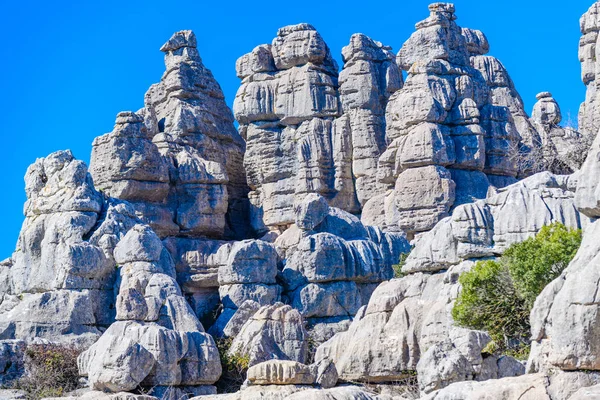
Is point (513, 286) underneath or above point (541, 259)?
underneath

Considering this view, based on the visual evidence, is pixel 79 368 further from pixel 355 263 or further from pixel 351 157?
pixel 351 157

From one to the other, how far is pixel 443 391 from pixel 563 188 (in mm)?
10610

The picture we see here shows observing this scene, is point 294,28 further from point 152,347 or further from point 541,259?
point 541,259

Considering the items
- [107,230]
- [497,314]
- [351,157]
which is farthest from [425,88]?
[497,314]

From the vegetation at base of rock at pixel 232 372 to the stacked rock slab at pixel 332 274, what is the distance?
4.99m

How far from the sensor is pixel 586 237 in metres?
15.5

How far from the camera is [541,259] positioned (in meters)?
22.9

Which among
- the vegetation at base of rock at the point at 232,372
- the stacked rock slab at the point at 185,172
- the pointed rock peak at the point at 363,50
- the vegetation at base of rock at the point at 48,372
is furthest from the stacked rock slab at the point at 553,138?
the vegetation at base of rock at the point at 48,372

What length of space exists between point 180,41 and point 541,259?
30.3 metres

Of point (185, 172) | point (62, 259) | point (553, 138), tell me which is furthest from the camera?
point (553, 138)

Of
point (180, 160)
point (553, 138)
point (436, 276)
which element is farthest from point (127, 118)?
point (436, 276)

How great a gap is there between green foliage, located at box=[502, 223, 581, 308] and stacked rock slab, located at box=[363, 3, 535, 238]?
1776 centimetres

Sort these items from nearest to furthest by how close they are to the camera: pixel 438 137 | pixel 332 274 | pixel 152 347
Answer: pixel 152 347 → pixel 332 274 → pixel 438 137

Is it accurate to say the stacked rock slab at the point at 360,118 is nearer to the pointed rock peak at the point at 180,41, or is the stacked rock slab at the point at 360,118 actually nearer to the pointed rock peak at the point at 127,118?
the pointed rock peak at the point at 180,41
